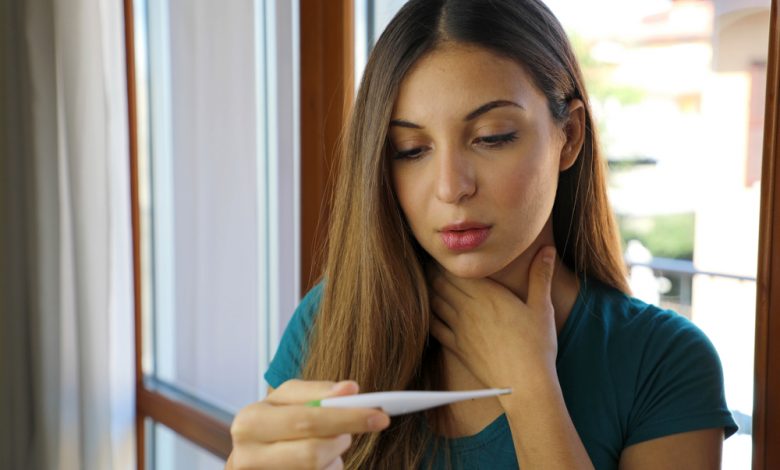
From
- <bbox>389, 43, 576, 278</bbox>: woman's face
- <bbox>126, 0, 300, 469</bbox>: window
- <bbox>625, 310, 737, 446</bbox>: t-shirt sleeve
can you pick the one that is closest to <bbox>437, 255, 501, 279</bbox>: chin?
<bbox>389, 43, 576, 278</bbox>: woman's face

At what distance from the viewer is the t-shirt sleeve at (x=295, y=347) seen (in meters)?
1.31

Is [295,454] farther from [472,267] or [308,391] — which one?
[472,267]

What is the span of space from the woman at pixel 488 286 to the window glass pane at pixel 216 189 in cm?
92

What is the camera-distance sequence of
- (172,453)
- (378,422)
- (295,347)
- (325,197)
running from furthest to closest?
(172,453) → (325,197) → (295,347) → (378,422)

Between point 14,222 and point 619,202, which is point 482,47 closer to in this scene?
point 619,202

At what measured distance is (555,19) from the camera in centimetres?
112

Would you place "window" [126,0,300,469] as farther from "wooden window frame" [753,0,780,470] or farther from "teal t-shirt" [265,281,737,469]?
"wooden window frame" [753,0,780,470]

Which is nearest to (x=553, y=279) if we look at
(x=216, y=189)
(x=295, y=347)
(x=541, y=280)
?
(x=541, y=280)

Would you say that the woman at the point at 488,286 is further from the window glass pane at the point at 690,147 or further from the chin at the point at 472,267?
the window glass pane at the point at 690,147

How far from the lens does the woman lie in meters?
1.03

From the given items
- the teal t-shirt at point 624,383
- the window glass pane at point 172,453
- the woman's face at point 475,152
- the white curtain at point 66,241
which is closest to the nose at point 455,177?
the woman's face at point 475,152

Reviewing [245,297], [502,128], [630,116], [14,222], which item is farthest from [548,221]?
[14,222]

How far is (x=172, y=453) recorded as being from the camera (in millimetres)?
2816

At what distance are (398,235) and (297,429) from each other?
38 centimetres
